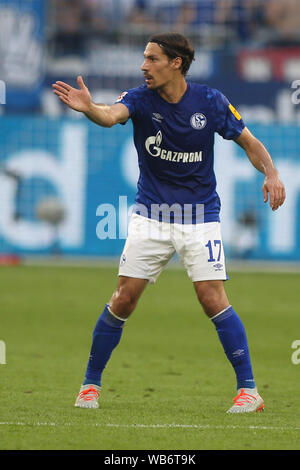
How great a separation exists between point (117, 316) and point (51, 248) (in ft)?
48.0

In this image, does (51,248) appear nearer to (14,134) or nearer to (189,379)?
(14,134)

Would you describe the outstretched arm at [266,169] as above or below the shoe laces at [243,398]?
above

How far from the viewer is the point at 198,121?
20.6 ft

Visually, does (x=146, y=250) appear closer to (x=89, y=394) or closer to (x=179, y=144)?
(x=179, y=144)

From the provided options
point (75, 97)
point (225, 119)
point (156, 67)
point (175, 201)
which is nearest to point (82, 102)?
point (75, 97)

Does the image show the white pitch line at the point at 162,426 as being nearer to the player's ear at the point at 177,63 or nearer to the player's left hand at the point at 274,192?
the player's left hand at the point at 274,192

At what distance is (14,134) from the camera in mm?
21344

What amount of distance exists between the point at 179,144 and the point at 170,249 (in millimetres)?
632

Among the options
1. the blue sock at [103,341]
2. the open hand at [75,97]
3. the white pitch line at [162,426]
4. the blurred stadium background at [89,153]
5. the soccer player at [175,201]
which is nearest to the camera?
the white pitch line at [162,426]

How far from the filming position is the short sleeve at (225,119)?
20.7 feet

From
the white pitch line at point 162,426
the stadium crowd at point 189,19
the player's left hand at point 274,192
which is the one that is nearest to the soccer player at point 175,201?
the player's left hand at point 274,192

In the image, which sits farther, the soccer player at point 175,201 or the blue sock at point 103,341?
the blue sock at point 103,341

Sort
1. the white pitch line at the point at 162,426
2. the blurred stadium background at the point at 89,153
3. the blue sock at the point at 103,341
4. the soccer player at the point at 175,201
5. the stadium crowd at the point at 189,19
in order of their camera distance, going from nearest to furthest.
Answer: the white pitch line at the point at 162,426 < the soccer player at the point at 175,201 < the blue sock at the point at 103,341 < the blurred stadium background at the point at 89,153 < the stadium crowd at the point at 189,19

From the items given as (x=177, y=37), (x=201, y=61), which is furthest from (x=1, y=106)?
(x=177, y=37)
